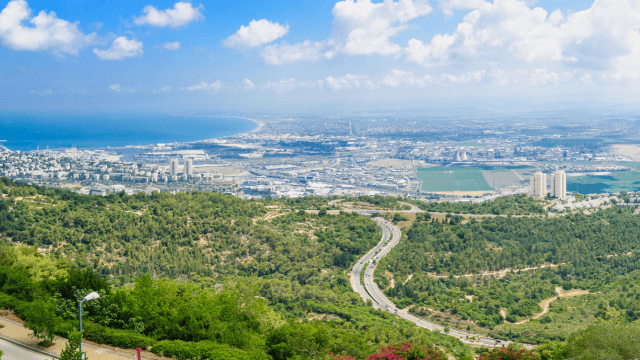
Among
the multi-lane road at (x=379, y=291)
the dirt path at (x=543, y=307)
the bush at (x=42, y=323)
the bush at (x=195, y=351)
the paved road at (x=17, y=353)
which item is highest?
the bush at (x=42, y=323)

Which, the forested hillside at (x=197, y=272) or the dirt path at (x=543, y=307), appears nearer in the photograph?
the forested hillside at (x=197, y=272)

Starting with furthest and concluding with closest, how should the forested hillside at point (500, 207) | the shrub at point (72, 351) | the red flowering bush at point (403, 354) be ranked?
the forested hillside at point (500, 207), the red flowering bush at point (403, 354), the shrub at point (72, 351)

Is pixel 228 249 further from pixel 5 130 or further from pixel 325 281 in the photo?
pixel 5 130

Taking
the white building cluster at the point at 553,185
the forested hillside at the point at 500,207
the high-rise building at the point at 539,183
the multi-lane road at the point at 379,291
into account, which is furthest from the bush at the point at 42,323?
the high-rise building at the point at 539,183

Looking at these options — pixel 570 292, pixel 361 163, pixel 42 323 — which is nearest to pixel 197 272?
pixel 42 323

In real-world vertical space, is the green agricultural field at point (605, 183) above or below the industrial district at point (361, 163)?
below

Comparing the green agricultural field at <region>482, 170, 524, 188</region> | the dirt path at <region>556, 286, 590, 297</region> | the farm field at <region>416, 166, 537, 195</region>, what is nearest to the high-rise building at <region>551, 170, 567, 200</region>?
the farm field at <region>416, 166, 537, 195</region>

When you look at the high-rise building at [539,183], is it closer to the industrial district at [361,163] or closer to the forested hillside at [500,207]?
the industrial district at [361,163]
